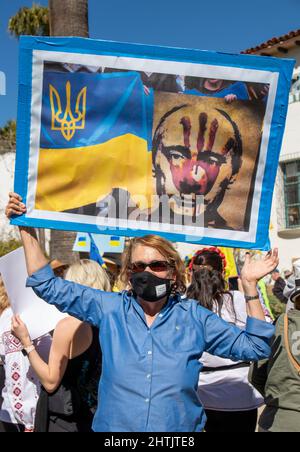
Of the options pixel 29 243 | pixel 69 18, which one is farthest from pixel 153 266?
pixel 69 18

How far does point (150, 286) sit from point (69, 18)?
4400 millimetres

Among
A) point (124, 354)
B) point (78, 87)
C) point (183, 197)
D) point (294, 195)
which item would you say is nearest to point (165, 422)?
point (124, 354)

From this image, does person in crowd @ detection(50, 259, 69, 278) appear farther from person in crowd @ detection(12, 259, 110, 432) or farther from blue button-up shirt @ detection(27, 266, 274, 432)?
blue button-up shirt @ detection(27, 266, 274, 432)

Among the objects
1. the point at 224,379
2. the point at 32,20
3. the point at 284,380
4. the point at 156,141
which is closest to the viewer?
the point at 284,380

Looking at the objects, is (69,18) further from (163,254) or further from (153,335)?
(153,335)

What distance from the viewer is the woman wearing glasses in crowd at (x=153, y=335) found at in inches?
103

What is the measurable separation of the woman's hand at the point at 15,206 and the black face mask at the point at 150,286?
2.74ft

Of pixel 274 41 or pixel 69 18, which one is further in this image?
pixel 274 41

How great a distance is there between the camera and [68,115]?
11.5ft

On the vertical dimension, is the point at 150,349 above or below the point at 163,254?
below

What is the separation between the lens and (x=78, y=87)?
3.48 metres

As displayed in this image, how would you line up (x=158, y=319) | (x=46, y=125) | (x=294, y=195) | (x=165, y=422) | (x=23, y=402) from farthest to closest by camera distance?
(x=294, y=195)
(x=23, y=402)
(x=46, y=125)
(x=158, y=319)
(x=165, y=422)

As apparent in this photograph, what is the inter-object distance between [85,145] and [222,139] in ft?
2.73

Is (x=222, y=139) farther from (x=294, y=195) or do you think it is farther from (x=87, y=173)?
(x=294, y=195)
